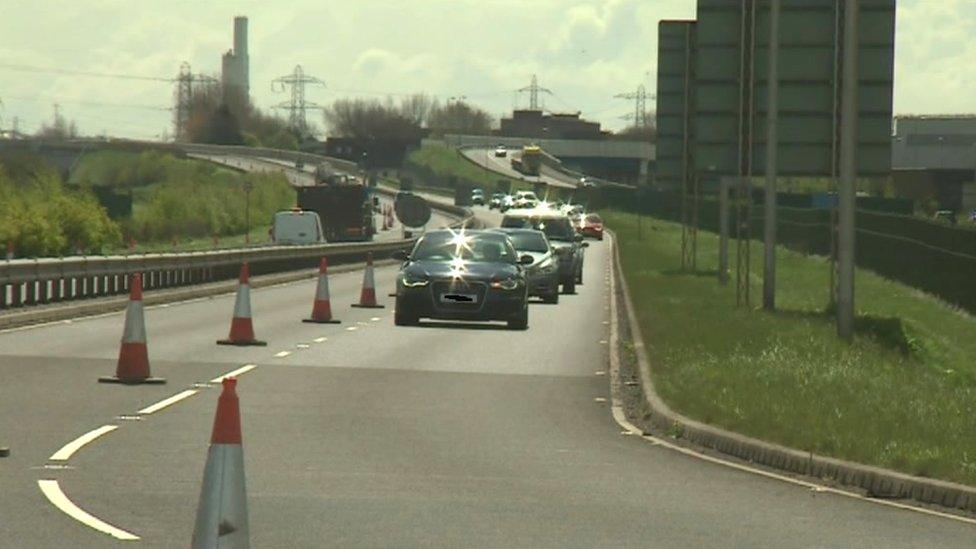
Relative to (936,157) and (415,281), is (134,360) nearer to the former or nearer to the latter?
(415,281)

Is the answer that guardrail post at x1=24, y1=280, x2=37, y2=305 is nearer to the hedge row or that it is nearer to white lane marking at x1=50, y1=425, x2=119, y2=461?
the hedge row

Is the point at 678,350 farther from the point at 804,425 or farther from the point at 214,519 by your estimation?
the point at 214,519

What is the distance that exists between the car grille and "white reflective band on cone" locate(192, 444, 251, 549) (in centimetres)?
2329

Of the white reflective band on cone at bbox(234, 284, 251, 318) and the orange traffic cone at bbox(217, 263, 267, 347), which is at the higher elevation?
the white reflective band on cone at bbox(234, 284, 251, 318)

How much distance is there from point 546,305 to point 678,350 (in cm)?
1829

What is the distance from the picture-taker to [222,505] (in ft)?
29.4

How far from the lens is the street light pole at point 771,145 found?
36125 millimetres

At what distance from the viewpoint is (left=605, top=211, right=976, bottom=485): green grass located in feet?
50.4

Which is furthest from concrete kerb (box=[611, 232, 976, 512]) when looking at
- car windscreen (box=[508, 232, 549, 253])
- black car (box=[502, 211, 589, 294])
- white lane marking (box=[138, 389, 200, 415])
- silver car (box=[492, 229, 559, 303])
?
black car (box=[502, 211, 589, 294])

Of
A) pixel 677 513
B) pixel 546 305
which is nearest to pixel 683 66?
pixel 546 305

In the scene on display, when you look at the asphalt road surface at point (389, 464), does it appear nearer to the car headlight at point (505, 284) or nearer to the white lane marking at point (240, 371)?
the white lane marking at point (240, 371)

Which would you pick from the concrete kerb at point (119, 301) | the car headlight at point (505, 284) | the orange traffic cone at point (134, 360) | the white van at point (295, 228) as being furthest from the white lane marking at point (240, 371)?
the white van at point (295, 228)

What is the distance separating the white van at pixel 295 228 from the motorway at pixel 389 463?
52815 millimetres

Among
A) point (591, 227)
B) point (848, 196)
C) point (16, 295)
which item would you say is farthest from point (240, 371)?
point (591, 227)
